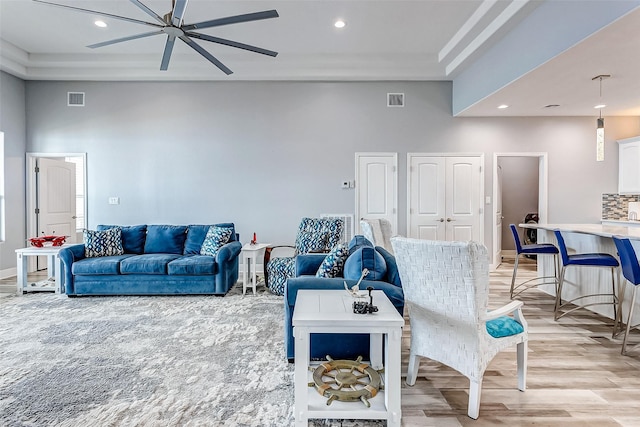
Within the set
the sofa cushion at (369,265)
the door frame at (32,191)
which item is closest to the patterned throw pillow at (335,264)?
the sofa cushion at (369,265)

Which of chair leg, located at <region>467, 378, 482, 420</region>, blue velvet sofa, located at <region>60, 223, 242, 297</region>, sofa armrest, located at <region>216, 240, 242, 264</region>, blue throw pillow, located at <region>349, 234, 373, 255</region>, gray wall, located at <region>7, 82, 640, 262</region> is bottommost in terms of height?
chair leg, located at <region>467, 378, 482, 420</region>

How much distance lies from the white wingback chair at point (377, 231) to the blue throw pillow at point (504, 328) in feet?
5.67

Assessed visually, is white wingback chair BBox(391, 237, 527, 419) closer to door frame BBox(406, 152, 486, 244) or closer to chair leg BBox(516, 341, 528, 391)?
chair leg BBox(516, 341, 528, 391)

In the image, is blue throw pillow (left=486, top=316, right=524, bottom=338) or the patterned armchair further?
the patterned armchair

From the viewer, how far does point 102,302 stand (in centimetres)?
411

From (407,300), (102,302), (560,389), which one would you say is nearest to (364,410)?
(407,300)

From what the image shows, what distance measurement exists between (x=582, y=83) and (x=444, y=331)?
13.0 ft

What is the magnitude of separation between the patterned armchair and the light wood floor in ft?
5.90

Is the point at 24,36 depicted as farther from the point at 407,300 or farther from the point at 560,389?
the point at 560,389

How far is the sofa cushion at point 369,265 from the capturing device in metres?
2.45

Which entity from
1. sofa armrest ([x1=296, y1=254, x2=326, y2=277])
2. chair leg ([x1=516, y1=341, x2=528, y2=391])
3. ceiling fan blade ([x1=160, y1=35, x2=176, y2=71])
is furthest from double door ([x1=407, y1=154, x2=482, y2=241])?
ceiling fan blade ([x1=160, y1=35, x2=176, y2=71])

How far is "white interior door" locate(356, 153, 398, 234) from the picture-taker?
589 centimetres

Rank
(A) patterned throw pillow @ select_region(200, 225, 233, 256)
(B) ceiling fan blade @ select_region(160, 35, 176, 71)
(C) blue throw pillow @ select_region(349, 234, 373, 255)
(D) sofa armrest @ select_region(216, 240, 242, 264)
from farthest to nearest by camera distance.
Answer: (A) patterned throw pillow @ select_region(200, 225, 233, 256)
(D) sofa armrest @ select_region(216, 240, 242, 264)
(B) ceiling fan blade @ select_region(160, 35, 176, 71)
(C) blue throw pillow @ select_region(349, 234, 373, 255)

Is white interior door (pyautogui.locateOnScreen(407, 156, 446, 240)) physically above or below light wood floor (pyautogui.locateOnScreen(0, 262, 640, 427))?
above
